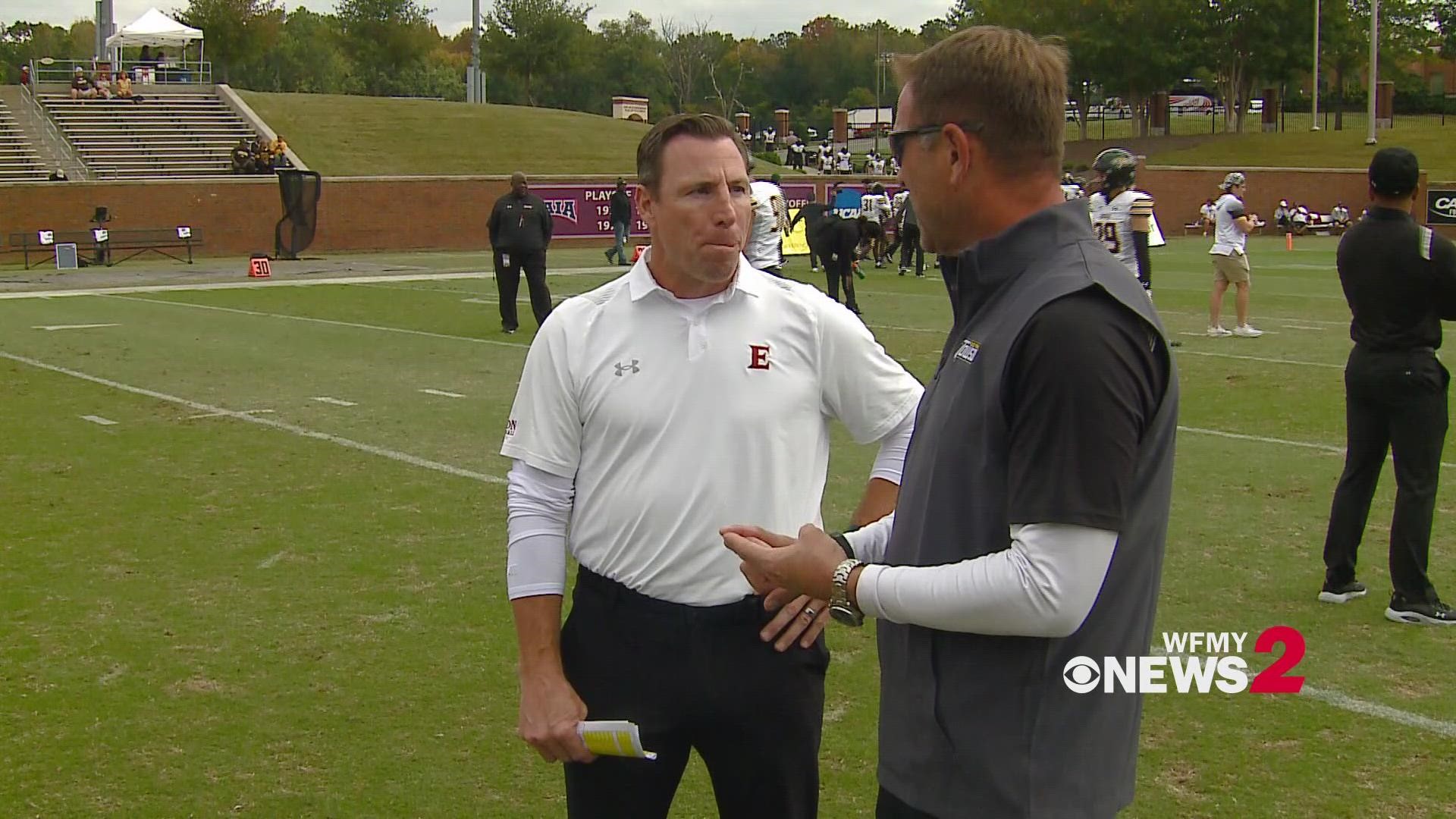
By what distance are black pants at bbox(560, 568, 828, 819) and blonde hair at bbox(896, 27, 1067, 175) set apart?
3.96ft

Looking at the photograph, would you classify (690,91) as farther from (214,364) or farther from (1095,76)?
(214,364)

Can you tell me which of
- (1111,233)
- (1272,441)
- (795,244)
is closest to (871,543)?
(1272,441)

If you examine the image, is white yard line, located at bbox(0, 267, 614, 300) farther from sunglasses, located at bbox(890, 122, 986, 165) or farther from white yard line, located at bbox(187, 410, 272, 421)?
sunglasses, located at bbox(890, 122, 986, 165)

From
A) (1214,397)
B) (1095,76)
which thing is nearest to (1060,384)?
(1214,397)

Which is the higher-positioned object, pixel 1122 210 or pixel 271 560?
pixel 1122 210

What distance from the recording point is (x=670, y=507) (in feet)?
10.0

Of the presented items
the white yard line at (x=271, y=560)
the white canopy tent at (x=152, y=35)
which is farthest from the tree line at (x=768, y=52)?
the white yard line at (x=271, y=560)

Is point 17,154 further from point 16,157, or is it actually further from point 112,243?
point 112,243

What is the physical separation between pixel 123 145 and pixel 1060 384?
50.4 meters

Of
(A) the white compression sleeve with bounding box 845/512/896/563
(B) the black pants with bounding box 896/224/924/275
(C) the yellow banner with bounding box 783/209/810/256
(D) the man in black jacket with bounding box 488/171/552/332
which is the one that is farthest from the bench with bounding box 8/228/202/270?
(A) the white compression sleeve with bounding box 845/512/896/563

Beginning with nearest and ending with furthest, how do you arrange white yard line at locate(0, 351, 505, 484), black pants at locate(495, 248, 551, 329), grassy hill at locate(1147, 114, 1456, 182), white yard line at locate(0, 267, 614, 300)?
1. white yard line at locate(0, 351, 505, 484)
2. black pants at locate(495, 248, 551, 329)
3. white yard line at locate(0, 267, 614, 300)
4. grassy hill at locate(1147, 114, 1456, 182)

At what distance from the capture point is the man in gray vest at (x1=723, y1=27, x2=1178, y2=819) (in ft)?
6.77

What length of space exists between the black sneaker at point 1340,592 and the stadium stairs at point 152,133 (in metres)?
40.5

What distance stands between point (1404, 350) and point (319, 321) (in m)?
16.3
